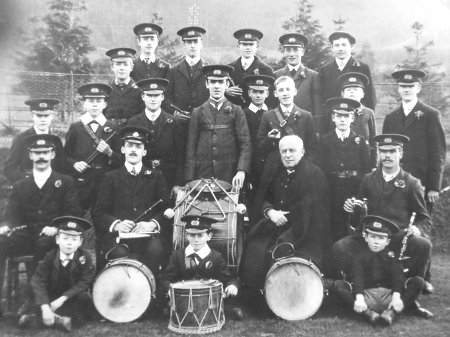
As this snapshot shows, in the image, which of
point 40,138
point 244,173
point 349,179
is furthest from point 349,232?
point 40,138

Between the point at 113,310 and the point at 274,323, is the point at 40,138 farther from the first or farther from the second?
the point at 274,323

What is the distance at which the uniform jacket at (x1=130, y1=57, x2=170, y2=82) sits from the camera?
23.8ft

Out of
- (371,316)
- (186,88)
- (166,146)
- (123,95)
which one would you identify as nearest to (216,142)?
(166,146)

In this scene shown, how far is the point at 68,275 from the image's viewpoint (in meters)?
5.21

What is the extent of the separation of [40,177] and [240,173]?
91.7 inches

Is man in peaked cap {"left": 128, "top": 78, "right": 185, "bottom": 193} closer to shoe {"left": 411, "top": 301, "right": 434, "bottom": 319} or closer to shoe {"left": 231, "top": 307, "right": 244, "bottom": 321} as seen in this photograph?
shoe {"left": 231, "top": 307, "right": 244, "bottom": 321}

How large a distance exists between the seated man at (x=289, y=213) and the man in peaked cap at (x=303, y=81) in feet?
4.34

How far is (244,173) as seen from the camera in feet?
21.0

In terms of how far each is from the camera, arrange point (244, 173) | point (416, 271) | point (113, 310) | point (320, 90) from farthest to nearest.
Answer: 1. point (320, 90)
2. point (244, 173)
3. point (416, 271)
4. point (113, 310)

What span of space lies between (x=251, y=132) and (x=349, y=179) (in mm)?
1418

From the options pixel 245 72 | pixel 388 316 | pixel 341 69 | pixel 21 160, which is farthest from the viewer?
pixel 245 72

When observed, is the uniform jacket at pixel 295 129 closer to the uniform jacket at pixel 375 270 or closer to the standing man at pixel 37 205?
the uniform jacket at pixel 375 270

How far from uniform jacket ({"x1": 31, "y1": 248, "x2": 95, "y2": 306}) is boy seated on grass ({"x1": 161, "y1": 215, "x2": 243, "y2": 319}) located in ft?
2.53

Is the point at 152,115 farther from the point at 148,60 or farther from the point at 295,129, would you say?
the point at 295,129
